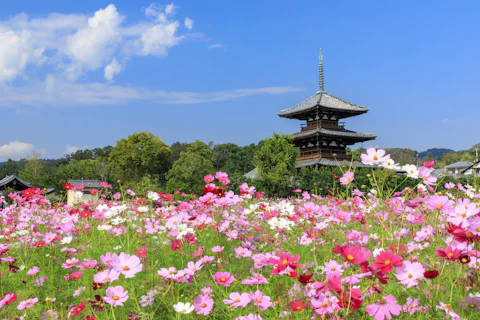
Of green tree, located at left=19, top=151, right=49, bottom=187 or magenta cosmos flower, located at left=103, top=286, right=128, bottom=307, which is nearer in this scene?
magenta cosmos flower, located at left=103, top=286, right=128, bottom=307

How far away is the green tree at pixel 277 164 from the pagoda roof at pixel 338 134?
19.6ft

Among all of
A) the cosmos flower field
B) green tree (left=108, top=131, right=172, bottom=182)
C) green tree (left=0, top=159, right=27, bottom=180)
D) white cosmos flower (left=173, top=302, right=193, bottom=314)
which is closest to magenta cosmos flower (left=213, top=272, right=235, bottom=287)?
the cosmos flower field

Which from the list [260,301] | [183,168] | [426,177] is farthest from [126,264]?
[183,168]

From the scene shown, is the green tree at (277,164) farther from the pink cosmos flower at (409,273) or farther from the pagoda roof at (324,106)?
the pink cosmos flower at (409,273)

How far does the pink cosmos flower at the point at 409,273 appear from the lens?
5.39 feet

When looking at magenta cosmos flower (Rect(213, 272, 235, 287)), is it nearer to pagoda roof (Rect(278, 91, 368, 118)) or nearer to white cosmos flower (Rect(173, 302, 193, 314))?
white cosmos flower (Rect(173, 302, 193, 314))

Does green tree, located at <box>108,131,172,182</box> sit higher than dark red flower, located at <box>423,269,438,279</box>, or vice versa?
dark red flower, located at <box>423,269,438,279</box>

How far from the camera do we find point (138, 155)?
46.8 metres

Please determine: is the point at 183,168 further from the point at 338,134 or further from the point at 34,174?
the point at 34,174

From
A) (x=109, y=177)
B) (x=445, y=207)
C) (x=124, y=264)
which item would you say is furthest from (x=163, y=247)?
(x=109, y=177)

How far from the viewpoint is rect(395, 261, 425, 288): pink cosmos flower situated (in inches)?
64.7

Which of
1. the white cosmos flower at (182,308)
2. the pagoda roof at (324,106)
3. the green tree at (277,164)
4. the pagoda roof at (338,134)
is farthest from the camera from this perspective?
the pagoda roof at (324,106)

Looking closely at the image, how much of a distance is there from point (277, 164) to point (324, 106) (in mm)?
9523

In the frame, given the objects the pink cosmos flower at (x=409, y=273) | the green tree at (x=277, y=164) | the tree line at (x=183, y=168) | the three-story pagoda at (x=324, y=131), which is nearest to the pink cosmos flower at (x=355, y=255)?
the pink cosmos flower at (x=409, y=273)
